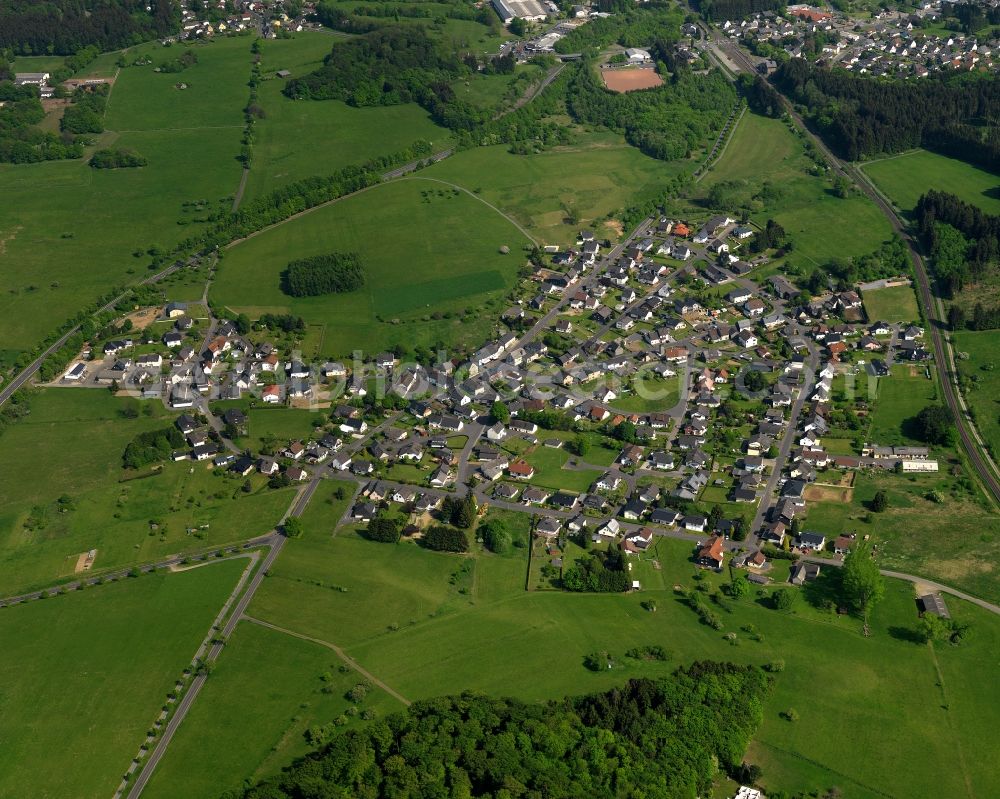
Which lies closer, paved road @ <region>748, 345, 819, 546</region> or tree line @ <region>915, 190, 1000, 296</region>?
paved road @ <region>748, 345, 819, 546</region>

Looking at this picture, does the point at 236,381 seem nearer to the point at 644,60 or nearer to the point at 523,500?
the point at 523,500

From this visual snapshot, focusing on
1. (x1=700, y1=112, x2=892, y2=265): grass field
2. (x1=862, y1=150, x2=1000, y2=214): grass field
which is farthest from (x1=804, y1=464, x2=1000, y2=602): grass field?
(x1=862, y1=150, x2=1000, y2=214): grass field

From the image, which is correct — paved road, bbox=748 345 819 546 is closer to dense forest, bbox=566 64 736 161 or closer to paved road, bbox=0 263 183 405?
dense forest, bbox=566 64 736 161

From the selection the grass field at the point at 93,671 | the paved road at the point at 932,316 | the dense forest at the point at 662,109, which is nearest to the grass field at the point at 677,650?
the grass field at the point at 93,671

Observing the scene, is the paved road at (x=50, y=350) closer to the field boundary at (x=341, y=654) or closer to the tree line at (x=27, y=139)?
the tree line at (x=27, y=139)

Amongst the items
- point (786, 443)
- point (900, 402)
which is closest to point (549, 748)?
point (786, 443)
